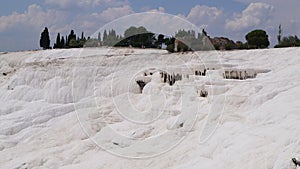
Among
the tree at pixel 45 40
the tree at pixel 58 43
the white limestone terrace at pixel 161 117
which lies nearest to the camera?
the white limestone terrace at pixel 161 117

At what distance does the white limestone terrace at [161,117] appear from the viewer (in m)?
8.29

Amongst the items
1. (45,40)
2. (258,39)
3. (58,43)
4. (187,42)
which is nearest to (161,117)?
(187,42)

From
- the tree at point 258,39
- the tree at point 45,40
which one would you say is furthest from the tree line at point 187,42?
the tree at point 45,40

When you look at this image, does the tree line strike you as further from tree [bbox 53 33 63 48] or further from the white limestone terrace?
tree [bbox 53 33 63 48]

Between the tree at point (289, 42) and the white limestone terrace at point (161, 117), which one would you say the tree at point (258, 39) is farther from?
the white limestone terrace at point (161, 117)

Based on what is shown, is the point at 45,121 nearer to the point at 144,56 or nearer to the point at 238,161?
the point at 144,56

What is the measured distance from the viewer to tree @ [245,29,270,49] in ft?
80.4

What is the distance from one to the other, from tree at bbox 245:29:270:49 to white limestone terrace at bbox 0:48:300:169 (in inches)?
241

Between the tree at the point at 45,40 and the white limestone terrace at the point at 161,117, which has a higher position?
the tree at the point at 45,40

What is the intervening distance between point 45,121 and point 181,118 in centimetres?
665

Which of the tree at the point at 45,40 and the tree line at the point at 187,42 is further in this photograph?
the tree at the point at 45,40

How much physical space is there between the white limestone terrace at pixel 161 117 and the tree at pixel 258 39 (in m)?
6.12

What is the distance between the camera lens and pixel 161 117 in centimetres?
1211

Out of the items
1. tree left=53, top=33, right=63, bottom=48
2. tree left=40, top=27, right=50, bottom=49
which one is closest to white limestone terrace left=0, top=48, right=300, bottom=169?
tree left=40, top=27, right=50, bottom=49
